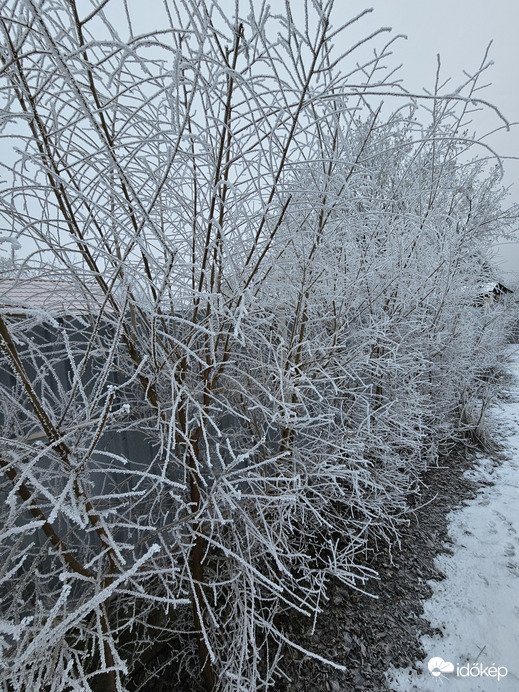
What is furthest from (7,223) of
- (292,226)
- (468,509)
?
(468,509)

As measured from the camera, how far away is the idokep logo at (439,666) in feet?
9.11

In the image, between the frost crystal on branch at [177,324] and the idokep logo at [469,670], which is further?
the idokep logo at [469,670]

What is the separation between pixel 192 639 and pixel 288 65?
370 centimetres

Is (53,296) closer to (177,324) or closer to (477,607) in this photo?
(177,324)

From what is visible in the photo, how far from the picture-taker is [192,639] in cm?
270

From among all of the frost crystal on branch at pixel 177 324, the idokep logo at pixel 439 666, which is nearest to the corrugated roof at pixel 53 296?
the frost crystal on branch at pixel 177 324

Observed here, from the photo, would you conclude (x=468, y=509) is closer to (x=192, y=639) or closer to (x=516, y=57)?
(x=192, y=639)

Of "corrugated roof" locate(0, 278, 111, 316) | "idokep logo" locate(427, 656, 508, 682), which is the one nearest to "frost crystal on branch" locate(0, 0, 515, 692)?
"corrugated roof" locate(0, 278, 111, 316)

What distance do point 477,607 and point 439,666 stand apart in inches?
30.6

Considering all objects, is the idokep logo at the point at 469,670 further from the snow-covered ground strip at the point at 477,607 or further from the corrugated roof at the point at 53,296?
the corrugated roof at the point at 53,296

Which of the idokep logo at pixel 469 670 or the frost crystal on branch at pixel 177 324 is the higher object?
the frost crystal on branch at pixel 177 324

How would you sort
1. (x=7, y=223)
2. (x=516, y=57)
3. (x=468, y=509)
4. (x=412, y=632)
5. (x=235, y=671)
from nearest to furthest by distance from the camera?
(x=7, y=223) < (x=235, y=671) < (x=412, y=632) < (x=468, y=509) < (x=516, y=57)

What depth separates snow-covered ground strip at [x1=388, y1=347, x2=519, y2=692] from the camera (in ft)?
8.95

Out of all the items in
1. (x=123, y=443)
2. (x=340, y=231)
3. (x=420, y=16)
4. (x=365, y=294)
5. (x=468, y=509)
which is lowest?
(x=468, y=509)
